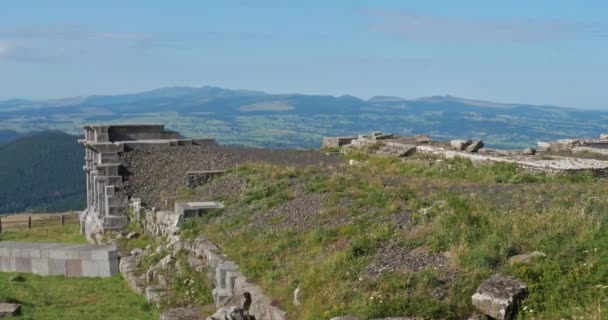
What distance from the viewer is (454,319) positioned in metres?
10.7

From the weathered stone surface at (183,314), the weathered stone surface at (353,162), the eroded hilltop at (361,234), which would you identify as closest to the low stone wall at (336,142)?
the weathered stone surface at (353,162)

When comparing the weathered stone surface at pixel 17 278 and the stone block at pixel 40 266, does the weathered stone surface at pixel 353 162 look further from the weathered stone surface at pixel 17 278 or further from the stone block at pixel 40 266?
the weathered stone surface at pixel 17 278

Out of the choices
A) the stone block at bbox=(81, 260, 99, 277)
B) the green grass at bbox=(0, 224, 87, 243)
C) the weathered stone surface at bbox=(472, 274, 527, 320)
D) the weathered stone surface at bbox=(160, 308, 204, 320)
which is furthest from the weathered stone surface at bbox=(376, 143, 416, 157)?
the weathered stone surface at bbox=(472, 274, 527, 320)

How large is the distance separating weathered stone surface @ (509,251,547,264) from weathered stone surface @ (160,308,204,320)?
5.92 meters

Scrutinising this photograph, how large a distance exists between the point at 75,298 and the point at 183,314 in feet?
18.2

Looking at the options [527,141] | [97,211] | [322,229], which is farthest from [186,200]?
[527,141]

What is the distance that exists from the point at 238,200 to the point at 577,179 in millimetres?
9743

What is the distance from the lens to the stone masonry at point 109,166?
2705cm

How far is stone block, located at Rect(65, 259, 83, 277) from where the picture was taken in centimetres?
2247

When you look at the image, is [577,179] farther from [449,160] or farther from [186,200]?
[186,200]

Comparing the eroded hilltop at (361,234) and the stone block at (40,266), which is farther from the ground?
the eroded hilltop at (361,234)

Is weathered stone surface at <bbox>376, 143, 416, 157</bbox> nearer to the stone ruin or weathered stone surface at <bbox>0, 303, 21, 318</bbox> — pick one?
the stone ruin

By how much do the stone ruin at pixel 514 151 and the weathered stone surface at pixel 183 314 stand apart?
12733 mm

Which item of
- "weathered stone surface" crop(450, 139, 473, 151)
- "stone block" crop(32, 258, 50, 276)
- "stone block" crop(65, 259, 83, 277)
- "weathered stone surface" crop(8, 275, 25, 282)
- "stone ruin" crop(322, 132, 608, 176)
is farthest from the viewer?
"weathered stone surface" crop(450, 139, 473, 151)
